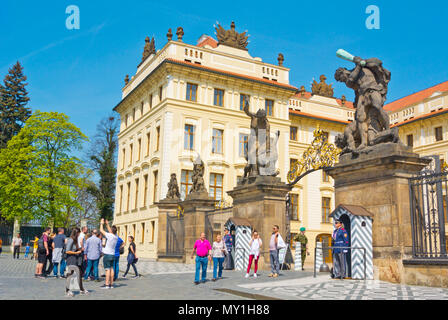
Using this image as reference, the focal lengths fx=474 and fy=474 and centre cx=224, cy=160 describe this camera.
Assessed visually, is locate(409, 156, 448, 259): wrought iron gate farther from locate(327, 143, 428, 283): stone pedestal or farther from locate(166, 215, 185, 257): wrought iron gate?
locate(166, 215, 185, 257): wrought iron gate

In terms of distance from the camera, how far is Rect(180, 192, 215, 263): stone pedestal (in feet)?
70.4

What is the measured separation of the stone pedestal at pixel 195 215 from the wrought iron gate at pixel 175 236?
1.43 meters

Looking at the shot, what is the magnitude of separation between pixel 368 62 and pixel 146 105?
30927 mm

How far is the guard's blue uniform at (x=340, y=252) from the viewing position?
11.7m

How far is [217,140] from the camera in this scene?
128 ft

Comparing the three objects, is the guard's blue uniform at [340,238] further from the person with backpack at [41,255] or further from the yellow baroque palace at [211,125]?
the yellow baroque palace at [211,125]

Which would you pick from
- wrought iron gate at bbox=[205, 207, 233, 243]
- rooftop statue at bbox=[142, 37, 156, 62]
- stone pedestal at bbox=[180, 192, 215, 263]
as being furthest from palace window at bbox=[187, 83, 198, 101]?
wrought iron gate at bbox=[205, 207, 233, 243]

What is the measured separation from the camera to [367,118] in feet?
40.9

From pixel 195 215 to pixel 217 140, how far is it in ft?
58.3

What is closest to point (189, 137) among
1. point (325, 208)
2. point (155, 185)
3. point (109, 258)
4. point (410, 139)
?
point (155, 185)
